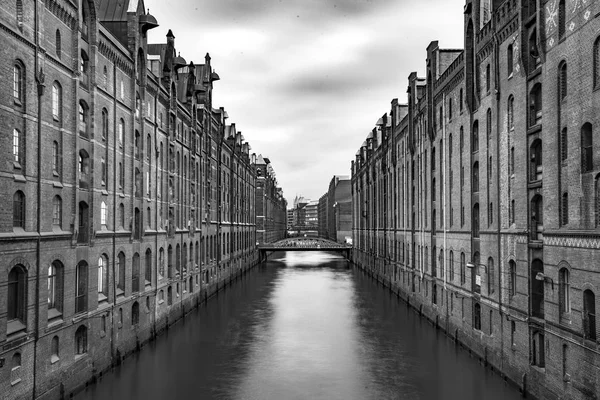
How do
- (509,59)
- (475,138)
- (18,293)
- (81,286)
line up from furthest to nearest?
(475,138) → (509,59) → (81,286) → (18,293)

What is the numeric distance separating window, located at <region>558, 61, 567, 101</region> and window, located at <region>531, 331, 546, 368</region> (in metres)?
8.31

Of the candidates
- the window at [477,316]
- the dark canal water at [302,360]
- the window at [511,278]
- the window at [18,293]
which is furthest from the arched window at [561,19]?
the window at [18,293]

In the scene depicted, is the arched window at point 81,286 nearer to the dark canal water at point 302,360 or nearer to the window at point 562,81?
the dark canal water at point 302,360

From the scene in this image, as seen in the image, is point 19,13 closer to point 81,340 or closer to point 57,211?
point 57,211

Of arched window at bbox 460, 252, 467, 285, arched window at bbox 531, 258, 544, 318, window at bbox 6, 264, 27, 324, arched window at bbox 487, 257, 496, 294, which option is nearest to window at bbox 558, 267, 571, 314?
arched window at bbox 531, 258, 544, 318

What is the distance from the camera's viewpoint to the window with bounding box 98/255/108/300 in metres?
23.8

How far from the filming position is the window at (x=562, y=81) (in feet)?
57.4

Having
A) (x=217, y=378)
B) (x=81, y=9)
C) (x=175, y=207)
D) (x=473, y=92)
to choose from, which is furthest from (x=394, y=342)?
(x=81, y=9)

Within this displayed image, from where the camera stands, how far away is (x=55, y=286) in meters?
19.6

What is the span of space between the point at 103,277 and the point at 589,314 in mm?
18903

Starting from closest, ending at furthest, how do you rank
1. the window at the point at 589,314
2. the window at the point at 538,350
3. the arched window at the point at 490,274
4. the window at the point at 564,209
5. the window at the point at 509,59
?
the window at the point at 589,314
the window at the point at 564,209
the window at the point at 538,350
the window at the point at 509,59
the arched window at the point at 490,274

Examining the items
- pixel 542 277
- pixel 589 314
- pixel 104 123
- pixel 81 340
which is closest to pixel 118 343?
pixel 81 340

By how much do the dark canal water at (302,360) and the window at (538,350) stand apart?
67.8 inches

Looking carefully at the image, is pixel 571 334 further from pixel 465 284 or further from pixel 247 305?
pixel 247 305
